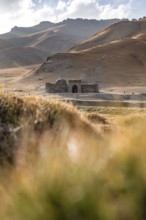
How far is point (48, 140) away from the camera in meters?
5.32

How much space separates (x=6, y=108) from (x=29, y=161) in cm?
260

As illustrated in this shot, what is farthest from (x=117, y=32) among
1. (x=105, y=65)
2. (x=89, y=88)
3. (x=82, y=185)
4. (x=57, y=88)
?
(x=82, y=185)

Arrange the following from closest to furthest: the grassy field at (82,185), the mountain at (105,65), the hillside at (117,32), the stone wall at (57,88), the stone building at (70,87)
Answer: the grassy field at (82,185)
the stone building at (70,87)
the stone wall at (57,88)
the mountain at (105,65)
the hillside at (117,32)

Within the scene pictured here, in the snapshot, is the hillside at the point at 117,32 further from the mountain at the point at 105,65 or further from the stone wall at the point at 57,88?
the stone wall at the point at 57,88

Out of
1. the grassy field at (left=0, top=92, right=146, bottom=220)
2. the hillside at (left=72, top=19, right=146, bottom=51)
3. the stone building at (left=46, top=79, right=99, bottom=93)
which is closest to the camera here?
the grassy field at (left=0, top=92, right=146, bottom=220)

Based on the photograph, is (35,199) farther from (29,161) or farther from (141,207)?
(29,161)

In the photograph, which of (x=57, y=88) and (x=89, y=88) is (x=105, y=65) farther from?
(x=89, y=88)

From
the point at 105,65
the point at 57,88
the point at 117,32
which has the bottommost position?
the point at 57,88


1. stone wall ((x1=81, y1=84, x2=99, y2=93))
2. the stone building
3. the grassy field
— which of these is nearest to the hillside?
the stone building

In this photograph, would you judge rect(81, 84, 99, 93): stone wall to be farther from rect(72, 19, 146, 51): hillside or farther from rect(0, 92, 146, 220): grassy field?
rect(72, 19, 146, 51): hillside

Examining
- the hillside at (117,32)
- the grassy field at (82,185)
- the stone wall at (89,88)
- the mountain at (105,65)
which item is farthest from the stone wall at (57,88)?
the hillside at (117,32)

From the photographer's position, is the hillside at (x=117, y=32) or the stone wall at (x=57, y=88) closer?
the stone wall at (x=57, y=88)

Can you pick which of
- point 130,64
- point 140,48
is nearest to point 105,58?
point 130,64

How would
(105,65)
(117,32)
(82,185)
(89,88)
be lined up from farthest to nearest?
(117,32), (105,65), (89,88), (82,185)
